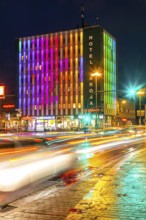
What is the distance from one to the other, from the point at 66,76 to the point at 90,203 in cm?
10221

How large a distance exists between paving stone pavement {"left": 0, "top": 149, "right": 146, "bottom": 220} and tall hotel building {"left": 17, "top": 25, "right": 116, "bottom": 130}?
9192 cm

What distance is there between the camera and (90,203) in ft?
30.5

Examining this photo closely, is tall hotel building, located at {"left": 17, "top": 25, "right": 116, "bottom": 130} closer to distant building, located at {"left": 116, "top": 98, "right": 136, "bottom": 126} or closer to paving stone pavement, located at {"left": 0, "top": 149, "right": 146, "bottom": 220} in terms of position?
distant building, located at {"left": 116, "top": 98, "right": 136, "bottom": 126}

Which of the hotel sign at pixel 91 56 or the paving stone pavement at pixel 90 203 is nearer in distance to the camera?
the paving stone pavement at pixel 90 203

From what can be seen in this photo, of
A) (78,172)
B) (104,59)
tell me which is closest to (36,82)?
(104,59)

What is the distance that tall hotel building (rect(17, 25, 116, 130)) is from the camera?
10719cm

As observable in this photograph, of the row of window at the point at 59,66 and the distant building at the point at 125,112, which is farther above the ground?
the row of window at the point at 59,66

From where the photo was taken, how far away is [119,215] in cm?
803

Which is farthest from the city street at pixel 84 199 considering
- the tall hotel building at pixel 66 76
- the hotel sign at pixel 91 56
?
the hotel sign at pixel 91 56

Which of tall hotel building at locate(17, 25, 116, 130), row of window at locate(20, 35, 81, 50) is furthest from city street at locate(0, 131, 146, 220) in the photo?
row of window at locate(20, 35, 81, 50)

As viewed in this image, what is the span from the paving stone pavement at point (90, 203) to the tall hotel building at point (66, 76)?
91.9m

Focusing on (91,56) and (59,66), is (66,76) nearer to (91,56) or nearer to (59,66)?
(59,66)

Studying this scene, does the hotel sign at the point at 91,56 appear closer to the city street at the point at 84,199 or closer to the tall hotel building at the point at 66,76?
the tall hotel building at the point at 66,76

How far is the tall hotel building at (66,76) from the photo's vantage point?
107188 mm
